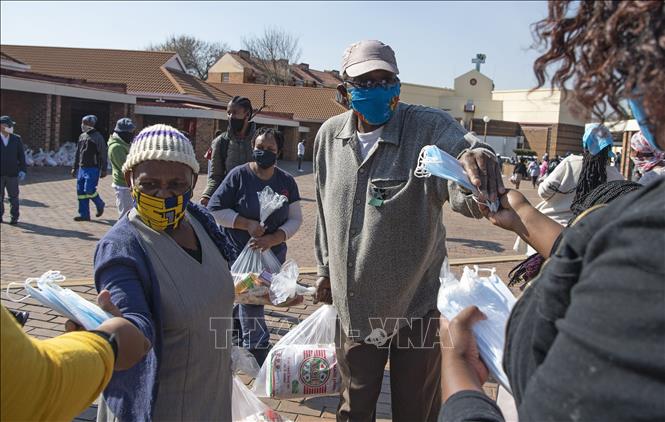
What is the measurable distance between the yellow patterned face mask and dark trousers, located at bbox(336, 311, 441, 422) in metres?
1.18

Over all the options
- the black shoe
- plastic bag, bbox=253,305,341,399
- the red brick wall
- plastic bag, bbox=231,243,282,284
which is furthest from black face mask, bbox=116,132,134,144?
the red brick wall

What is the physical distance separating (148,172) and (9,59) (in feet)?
83.0

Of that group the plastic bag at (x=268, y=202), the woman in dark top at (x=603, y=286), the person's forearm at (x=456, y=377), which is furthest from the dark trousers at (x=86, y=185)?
the woman in dark top at (x=603, y=286)

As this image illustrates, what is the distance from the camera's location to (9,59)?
2369 cm

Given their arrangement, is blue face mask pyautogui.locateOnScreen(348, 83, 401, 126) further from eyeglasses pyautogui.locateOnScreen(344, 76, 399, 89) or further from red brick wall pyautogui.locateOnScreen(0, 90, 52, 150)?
red brick wall pyautogui.locateOnScreen(0, 90, 52, 150)

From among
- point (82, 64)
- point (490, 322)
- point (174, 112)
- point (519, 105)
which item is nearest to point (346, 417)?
point (490, 322)

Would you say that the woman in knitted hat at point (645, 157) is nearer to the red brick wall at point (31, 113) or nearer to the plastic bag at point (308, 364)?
the plastic bag at point (308, 364)

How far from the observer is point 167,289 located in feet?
7.34

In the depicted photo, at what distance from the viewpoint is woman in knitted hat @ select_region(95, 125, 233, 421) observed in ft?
7.09

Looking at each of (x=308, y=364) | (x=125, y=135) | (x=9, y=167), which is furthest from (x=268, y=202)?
(x=9, y=167)

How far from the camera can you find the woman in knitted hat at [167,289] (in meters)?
2.16

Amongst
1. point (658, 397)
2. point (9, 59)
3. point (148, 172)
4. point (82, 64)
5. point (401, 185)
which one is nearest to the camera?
point (658, 397)

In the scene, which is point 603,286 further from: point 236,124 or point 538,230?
point 236,124

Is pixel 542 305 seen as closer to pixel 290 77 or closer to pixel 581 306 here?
pixel 581 306
